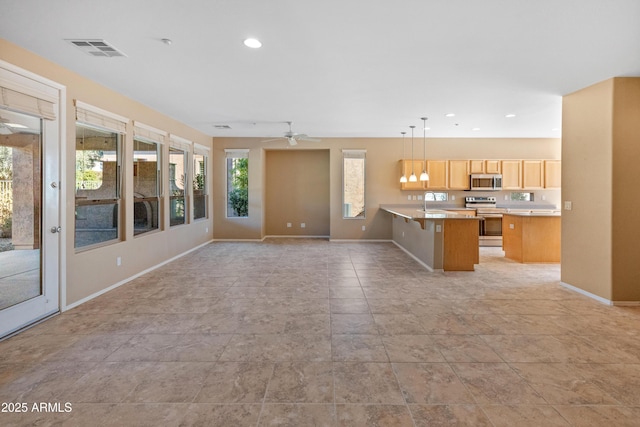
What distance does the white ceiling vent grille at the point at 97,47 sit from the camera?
3.08m

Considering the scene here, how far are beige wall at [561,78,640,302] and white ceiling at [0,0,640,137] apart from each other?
27 centimetres

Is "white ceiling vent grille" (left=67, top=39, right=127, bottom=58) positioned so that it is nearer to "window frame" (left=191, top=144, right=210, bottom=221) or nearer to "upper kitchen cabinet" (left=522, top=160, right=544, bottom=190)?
"window frame" (left=191, top=144, right=210, bottom=221)

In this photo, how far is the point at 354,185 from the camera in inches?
339

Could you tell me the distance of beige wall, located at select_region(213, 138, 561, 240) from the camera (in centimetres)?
838

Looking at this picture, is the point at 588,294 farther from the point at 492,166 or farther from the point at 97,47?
the point at 97,47

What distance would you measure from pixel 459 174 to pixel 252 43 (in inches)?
257

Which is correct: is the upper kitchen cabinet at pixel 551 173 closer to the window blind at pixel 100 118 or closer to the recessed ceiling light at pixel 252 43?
the recessed ceiling light at pixel 252 43

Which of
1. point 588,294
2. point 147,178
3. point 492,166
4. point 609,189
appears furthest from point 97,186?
point 492,166

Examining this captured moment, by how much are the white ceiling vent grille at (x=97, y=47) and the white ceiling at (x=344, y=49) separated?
8 centimetres

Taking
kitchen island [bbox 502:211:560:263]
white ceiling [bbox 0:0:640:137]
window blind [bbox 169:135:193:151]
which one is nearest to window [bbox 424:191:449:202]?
kitchen island [bbox 502:211:560:263]

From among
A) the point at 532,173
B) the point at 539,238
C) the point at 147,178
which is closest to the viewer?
the point at 147,178

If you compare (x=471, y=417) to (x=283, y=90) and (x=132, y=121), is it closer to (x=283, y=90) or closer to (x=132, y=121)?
(x=283, y=90)

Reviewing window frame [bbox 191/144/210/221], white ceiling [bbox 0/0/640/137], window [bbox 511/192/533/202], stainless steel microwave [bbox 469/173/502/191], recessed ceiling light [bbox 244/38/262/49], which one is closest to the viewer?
white ceiling [bbox 0/0/640/137]

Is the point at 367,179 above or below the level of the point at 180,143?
below
